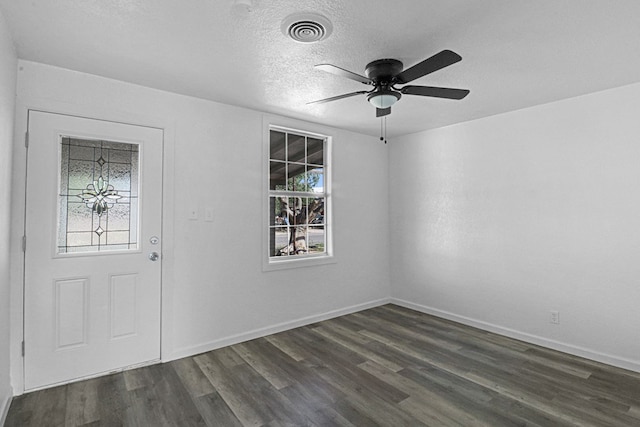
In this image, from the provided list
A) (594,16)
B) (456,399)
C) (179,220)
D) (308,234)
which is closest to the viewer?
(594,16)

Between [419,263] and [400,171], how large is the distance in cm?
134

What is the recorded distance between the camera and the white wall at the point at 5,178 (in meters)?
1.97

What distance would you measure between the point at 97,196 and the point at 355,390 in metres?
2.57

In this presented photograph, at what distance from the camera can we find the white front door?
2.48m

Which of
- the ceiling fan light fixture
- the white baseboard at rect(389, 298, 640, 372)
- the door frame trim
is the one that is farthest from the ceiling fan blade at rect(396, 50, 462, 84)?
the white baseboard at rect(389, 298, 640, 372)

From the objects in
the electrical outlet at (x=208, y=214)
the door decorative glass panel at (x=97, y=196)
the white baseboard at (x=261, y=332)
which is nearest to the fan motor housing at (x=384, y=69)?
the electrical outlet at (x=208, y=214)

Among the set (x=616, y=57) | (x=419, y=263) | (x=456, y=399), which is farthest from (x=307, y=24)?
(x=419, y=263)

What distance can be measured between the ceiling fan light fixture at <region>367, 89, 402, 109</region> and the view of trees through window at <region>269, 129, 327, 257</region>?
5.59 feet

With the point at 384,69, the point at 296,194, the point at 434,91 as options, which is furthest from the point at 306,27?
the point at 296,194

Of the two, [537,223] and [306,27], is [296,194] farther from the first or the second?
[537,223]

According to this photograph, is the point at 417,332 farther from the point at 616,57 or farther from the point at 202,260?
the point at 616,57

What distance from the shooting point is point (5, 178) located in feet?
6.95

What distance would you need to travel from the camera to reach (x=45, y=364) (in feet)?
8.18

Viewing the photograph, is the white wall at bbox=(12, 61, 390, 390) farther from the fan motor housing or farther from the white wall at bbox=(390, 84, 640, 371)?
the fan motor housing
